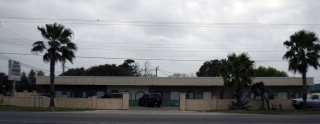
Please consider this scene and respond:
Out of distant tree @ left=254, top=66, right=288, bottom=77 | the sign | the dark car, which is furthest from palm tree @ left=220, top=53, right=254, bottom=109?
distant tree @ left=254, top=66, right=288, bottom=77

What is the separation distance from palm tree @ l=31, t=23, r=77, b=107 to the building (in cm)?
1113

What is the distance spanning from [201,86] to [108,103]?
586 inches

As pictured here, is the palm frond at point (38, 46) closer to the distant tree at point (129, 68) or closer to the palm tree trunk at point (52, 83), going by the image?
the palm tree trunk at point (52, 83)

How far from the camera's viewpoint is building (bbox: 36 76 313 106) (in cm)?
5203

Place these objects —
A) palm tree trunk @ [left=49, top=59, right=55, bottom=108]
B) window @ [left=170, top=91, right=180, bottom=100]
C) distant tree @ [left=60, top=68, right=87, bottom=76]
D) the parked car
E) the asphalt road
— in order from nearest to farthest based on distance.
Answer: the asphalt road → palm tree trunk @ [left=49, top=59, right=55, bottom=108] → the parked car → window @ [left=170, top=91, right=180, bottom=100] → distant tree @ [left=60, top=68, right=87, bottom=76]

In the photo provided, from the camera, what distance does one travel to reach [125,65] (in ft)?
325

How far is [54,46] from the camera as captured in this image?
136 ft

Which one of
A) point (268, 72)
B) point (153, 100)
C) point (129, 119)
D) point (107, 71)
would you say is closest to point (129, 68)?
point (107, 71)

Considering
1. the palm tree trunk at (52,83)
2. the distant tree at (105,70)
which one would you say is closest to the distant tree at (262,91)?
the palm tree trunk at (52,83)

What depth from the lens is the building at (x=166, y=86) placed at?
171ft

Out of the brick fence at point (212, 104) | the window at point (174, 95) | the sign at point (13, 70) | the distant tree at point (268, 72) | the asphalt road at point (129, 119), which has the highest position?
the distant tree at point (268, 72)

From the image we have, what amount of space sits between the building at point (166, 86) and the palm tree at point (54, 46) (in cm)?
1113

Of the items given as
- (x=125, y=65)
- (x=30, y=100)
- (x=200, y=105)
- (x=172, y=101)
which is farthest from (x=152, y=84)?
(x=125, y=65)

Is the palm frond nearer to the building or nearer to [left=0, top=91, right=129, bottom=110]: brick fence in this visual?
[left=0, top=91, right=129, bottom=110]: brick fence
